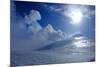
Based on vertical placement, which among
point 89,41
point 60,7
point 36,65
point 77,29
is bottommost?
point 36,65

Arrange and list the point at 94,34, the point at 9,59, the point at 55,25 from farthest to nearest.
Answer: the point at 94,34, the point at 55,25, the point at 9,59

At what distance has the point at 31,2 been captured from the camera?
226cm

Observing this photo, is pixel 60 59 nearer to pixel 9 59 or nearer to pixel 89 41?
pixel 89 41

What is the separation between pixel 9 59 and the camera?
218cm

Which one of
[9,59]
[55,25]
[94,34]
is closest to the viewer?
[9,59]

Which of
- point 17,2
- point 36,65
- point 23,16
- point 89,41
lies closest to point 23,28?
point 23,16

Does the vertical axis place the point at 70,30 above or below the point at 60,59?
above

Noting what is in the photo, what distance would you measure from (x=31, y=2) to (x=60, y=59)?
29.5 inches

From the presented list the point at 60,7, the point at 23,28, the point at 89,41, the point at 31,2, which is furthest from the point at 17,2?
the point at 89,41

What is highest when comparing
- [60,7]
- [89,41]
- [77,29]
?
[60,7]
